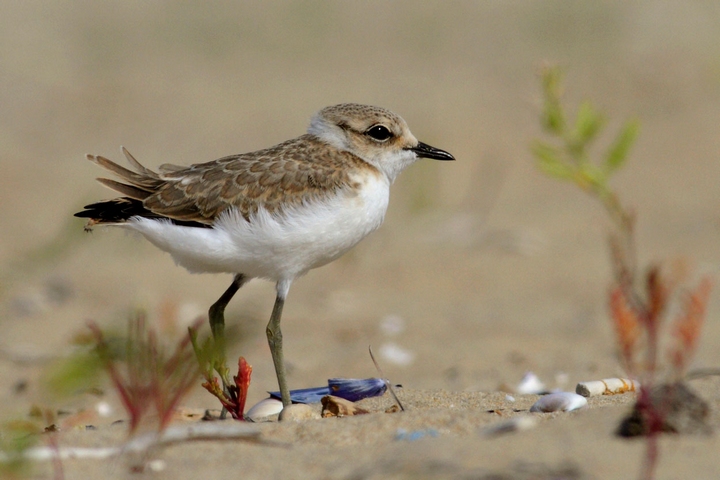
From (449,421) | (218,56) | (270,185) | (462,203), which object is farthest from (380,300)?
(218,56)

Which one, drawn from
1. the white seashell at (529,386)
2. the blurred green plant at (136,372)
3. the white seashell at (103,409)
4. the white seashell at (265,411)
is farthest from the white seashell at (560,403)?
the white seashell at (103,409)

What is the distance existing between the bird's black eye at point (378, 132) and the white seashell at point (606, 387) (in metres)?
1.62

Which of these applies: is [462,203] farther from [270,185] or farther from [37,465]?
[37,465]

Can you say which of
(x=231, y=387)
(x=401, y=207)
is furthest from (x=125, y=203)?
(x=401, y=207)

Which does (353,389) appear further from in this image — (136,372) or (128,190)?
(136,372)

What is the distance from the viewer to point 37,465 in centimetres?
290

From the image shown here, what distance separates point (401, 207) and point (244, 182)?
5566 millimetres

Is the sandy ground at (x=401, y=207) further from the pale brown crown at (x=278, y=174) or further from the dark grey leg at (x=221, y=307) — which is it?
the pale brown crown at (x=278, y=174)

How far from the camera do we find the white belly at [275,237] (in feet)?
14.5

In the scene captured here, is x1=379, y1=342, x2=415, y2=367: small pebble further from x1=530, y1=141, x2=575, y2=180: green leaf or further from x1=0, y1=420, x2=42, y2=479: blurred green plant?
x1=0, y1=420, x2=42, y2=479: blurred green plant

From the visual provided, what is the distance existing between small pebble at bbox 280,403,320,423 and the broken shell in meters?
0.05

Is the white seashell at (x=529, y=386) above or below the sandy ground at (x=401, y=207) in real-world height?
below

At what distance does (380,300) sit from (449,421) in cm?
442

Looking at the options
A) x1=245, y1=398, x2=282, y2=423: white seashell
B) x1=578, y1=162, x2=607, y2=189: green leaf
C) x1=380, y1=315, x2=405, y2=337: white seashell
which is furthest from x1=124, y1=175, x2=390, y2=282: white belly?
x1=380, y1=315, x2=405, y2=337: white seashell
